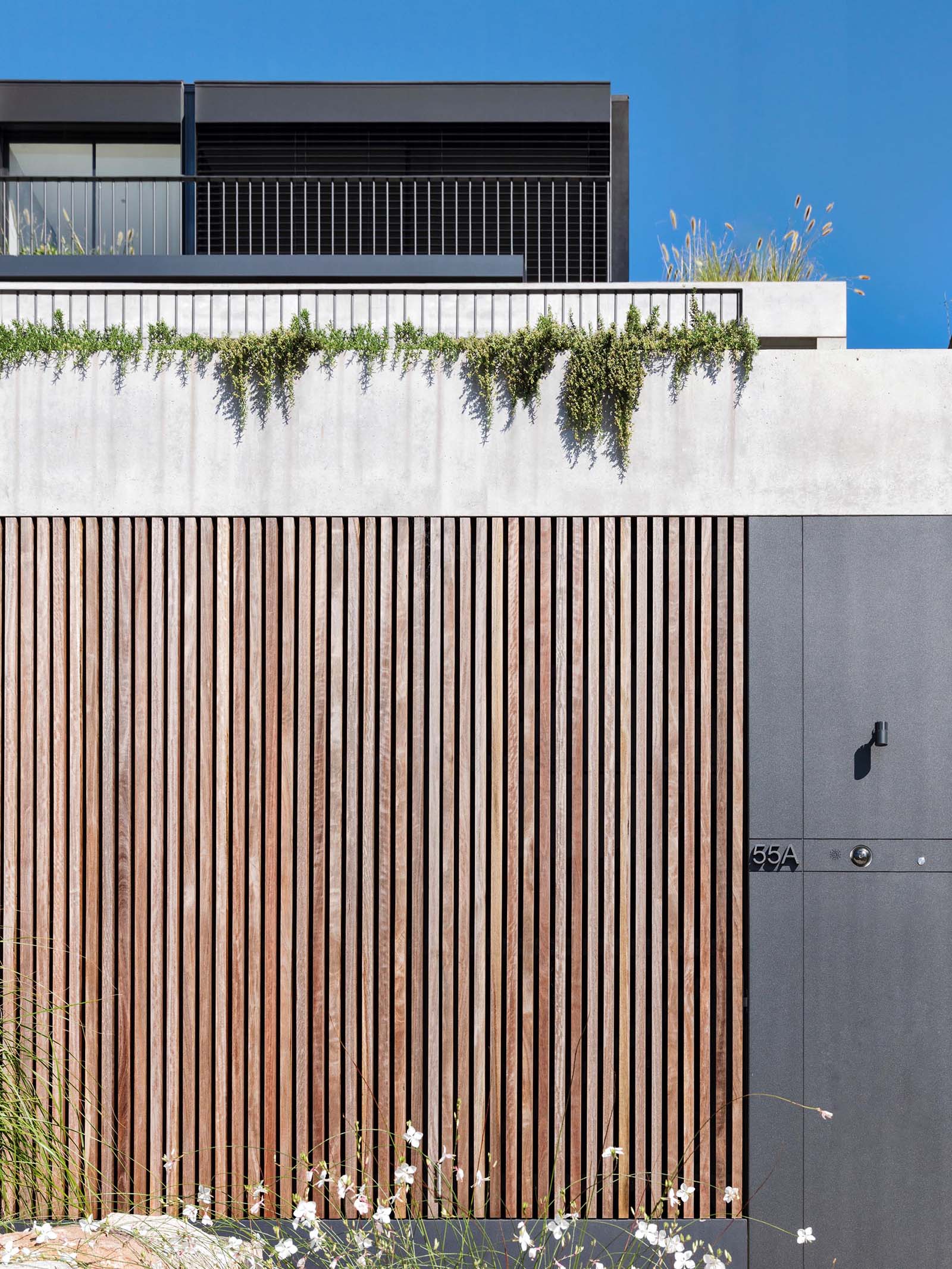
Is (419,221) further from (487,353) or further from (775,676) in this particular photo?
(775,676)

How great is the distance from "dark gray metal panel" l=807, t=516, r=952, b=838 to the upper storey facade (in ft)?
17.7

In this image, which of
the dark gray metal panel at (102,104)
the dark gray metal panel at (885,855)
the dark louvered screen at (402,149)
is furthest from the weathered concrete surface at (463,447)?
the dark gray metal panel at (102,104)

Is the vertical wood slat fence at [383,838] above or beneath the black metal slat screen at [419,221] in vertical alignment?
beneath

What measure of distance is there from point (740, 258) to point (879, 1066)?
4.34 metres

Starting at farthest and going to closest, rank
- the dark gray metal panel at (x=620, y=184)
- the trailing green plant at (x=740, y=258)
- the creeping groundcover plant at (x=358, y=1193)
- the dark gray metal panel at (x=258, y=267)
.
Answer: the dark gray metal panel at (x=620, y=184)
the dark gray metal panel at (x=258, y=267)
the trailing green plant at (x=740, y=258)
the creeping groundcover plant at (x=358, y=1193)

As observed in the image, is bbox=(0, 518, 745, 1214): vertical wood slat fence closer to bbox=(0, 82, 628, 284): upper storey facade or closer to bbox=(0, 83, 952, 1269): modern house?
bbox=(0, 83, 952, 1269): modern house

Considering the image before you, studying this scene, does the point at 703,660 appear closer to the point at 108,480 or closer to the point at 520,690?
the point at 520,690

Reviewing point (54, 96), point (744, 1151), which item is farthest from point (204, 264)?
point (744, 1151)

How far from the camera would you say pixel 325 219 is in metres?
8.58

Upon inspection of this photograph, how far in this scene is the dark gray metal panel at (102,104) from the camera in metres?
8.96

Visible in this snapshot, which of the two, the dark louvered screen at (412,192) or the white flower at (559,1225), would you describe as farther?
the dark louvered screen at (412,192)

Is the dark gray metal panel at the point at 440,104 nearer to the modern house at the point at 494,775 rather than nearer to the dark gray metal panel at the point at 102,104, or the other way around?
the dark gray metal panel at the point at 102,104

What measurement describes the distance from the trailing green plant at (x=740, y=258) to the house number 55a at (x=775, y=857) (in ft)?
10.6

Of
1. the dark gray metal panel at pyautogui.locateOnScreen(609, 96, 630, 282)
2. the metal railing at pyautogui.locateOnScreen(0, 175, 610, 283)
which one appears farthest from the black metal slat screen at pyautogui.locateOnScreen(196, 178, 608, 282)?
the dark gray metal panel at pyautogui.locateOnScreen(609, 96, 630, 282)
